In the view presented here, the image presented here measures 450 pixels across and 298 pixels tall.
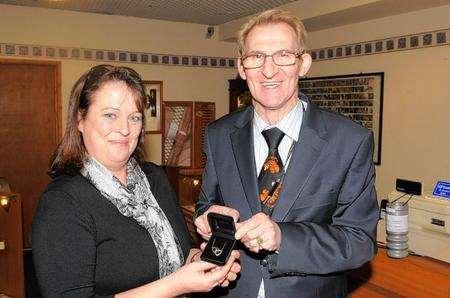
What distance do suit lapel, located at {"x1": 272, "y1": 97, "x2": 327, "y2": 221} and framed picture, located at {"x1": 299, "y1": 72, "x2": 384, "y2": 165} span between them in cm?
→ 362

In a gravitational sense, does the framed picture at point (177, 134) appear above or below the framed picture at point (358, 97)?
below

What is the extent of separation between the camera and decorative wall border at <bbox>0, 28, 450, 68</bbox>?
4426 millimetres

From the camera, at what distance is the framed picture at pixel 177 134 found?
6.22 metres

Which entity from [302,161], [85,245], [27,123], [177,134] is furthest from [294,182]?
[177,134]

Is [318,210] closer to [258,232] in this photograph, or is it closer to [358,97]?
[258,232]

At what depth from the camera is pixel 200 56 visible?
21.1ft

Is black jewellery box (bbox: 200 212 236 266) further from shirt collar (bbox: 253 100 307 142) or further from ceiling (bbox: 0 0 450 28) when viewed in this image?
ceiling (bbox: 0 0 450 28)

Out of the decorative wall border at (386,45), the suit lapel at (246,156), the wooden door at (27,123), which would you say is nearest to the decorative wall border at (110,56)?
the wooden door at (27,123)

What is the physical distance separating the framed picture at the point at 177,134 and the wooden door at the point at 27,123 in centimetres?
146

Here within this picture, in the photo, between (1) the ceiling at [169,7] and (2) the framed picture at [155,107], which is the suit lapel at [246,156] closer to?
(1) the ceiling at [169,7]

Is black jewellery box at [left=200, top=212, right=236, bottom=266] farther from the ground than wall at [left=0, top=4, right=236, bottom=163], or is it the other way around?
wall at [left=0, top=4, right=236, bottom=163]

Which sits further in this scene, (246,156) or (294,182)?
(246,156)

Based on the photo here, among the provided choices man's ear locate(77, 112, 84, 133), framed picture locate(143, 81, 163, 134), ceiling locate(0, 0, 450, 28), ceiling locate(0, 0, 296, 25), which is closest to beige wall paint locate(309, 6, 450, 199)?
ceiling locate(0, 0, 450, 28)

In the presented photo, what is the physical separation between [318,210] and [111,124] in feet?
2.51
